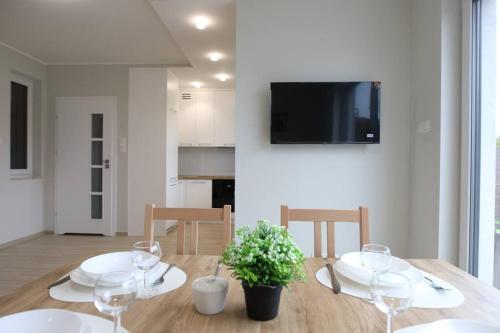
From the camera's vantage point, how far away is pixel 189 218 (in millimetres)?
1396

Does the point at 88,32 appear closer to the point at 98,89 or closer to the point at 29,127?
the point at 98,89

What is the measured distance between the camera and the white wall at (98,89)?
4434mm

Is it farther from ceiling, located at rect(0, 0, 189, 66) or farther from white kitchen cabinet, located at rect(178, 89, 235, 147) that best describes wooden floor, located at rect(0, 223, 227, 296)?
ceiling, located at rect(0, 0, 189, 66)

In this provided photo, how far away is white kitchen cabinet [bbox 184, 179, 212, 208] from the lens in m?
5.17

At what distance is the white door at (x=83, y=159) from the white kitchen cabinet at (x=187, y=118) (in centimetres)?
126

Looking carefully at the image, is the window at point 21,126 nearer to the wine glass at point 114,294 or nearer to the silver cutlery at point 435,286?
the wine glass at point 114,294

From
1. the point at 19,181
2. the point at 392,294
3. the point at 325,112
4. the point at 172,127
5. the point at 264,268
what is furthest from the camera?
the point at 172,127

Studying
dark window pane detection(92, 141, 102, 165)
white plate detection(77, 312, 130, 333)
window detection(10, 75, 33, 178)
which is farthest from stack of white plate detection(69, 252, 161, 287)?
window detection(10, 75, 33, 178)

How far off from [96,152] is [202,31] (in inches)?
103

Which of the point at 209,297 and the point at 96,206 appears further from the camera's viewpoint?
the point at 96,206

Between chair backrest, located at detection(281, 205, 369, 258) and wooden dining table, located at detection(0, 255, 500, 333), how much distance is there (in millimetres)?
428

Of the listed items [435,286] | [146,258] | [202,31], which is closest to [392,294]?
[435,286]

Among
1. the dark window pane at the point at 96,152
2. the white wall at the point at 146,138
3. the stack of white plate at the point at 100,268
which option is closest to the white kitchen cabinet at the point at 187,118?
the white wall at the point at 146,138

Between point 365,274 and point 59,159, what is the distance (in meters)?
4.85
